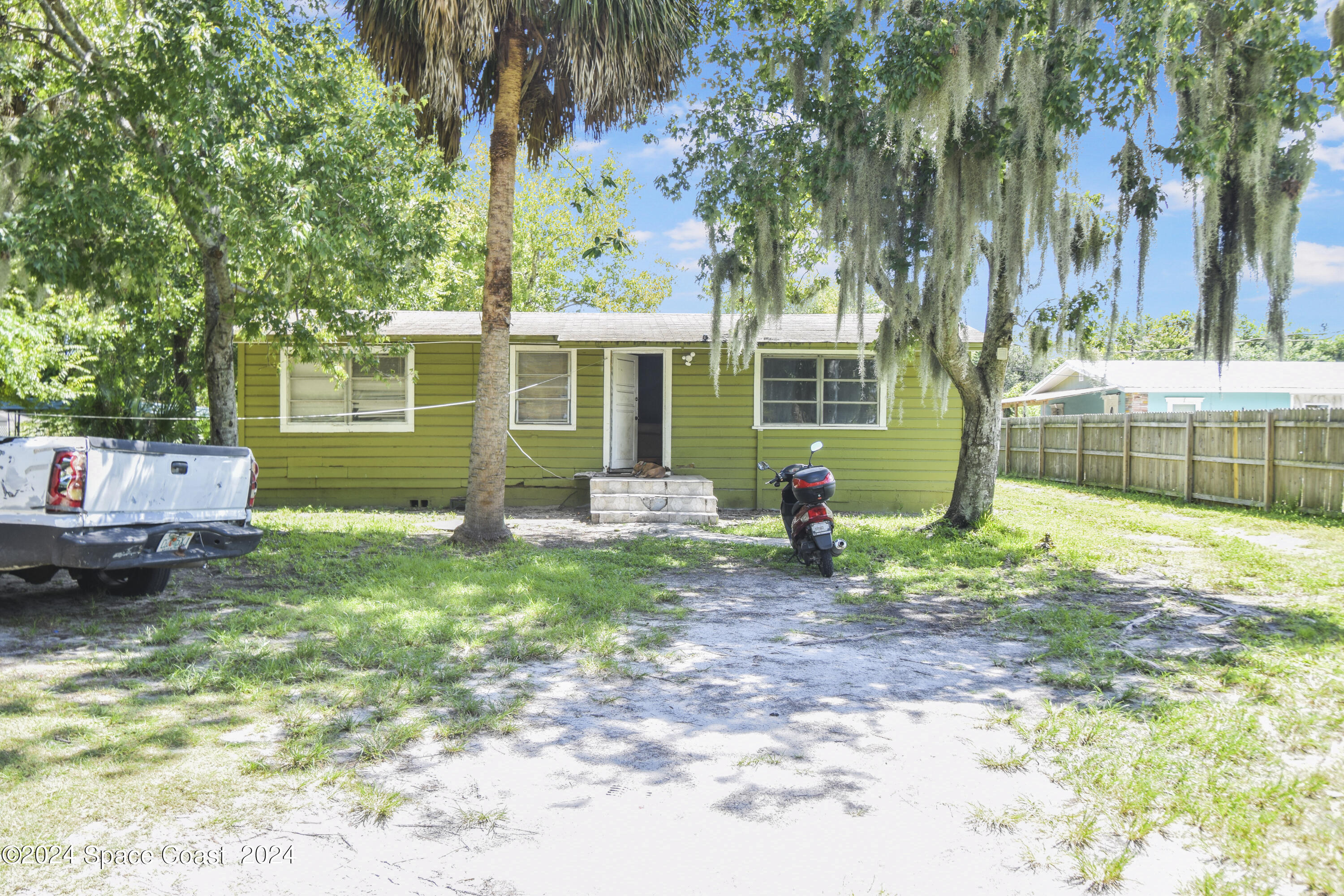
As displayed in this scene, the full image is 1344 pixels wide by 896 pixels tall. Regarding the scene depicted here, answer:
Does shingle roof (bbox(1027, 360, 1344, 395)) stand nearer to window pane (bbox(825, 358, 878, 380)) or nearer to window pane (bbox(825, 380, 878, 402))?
window pane (bbox(825, 380, 878, 402))

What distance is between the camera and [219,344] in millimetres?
8445

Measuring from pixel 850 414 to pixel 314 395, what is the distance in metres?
8.20

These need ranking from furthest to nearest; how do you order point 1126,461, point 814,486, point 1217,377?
point 1217,377 → point 1126,461 → point 814,486

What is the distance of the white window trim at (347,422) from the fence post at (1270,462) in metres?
12.4

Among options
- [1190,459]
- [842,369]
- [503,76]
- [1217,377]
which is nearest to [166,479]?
[503,76]

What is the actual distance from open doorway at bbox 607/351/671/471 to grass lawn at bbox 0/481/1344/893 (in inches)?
183

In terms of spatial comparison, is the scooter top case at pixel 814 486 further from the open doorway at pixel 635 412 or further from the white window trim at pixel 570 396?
the white window trim at pixel 570 396

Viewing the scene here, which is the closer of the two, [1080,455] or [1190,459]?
[1190,459]

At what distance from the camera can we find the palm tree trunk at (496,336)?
325 inches

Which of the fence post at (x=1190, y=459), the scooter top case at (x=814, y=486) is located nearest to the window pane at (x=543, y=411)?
the scooter top case at (x=814, y=486)

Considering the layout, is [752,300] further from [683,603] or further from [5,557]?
[5,557]

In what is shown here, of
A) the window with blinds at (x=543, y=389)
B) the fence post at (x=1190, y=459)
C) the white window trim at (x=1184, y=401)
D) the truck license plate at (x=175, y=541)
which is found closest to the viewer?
the truck license plate at (x=175, y=541)

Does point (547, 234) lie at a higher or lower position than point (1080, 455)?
higher

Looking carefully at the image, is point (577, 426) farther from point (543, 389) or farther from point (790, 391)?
point (790, 391)
